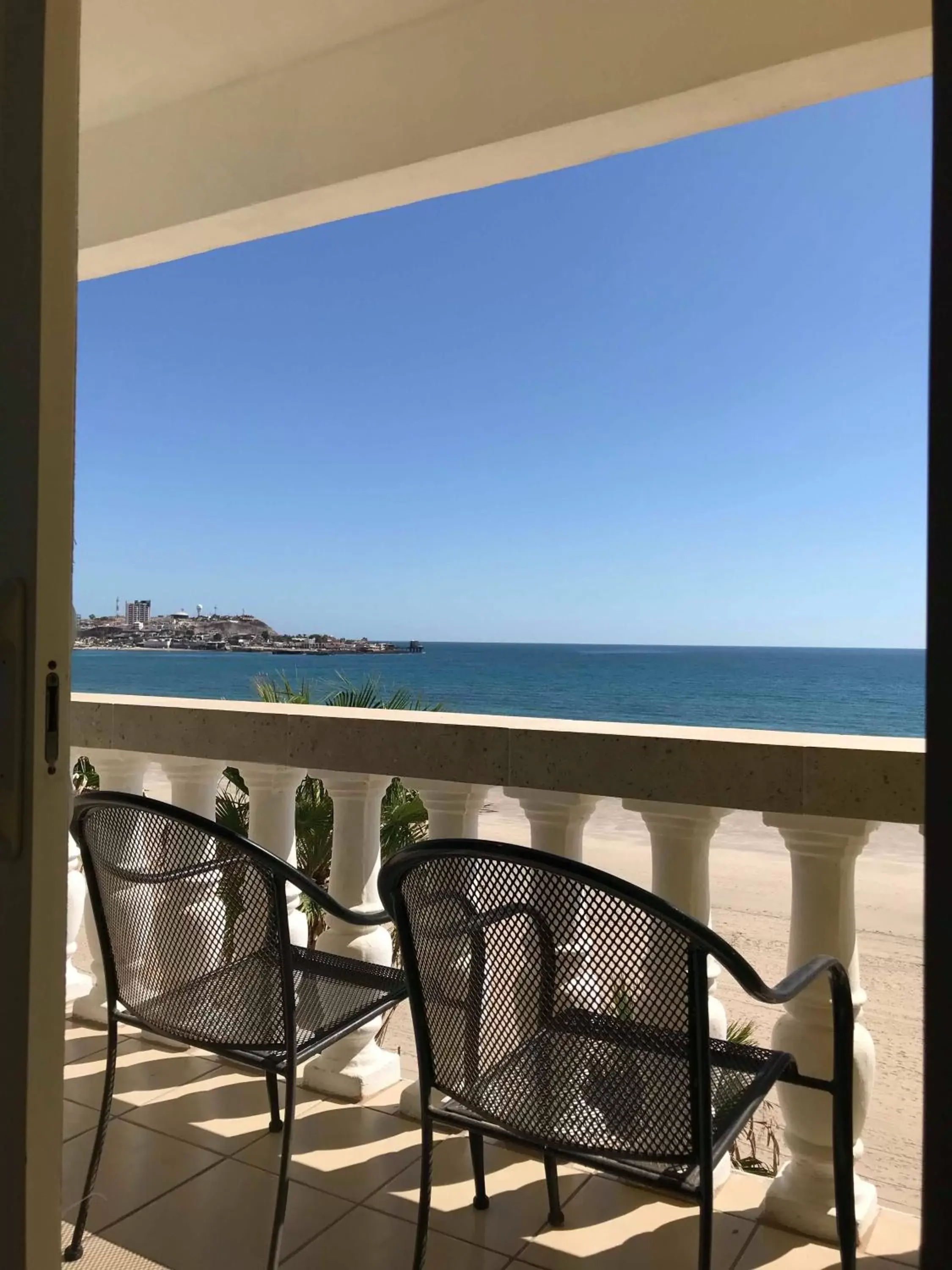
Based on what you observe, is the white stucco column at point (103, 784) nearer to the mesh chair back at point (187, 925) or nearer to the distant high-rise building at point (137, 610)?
the mesh chair back at point (187, 925)

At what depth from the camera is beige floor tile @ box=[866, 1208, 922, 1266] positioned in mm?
1630

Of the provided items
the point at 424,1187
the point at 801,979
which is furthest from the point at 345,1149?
the point at 801,979

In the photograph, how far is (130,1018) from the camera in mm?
1760

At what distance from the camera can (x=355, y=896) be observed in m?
2.24

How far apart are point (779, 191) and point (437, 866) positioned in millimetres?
42805

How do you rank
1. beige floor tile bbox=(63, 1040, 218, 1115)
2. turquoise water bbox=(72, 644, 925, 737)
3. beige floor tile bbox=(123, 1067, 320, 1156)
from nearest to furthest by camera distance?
beige floor tile bbox=(123, 1067, 320, 1156) → beige floor tile bbox=(63, 1040, 218, 1115) → turquoise water bbox=(72, 644, 925, 737)

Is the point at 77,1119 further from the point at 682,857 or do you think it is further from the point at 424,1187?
the point at 682,857

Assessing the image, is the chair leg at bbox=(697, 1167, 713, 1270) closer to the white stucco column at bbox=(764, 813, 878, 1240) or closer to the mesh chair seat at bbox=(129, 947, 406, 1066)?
the white stucco column at bbox=(764, 813, 878, 1240)

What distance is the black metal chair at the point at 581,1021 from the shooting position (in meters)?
1.18

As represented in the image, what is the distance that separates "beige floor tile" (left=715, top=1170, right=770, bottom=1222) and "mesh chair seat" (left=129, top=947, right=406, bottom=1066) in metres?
0.77

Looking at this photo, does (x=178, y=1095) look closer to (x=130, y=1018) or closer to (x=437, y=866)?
(x=130, y=1018)

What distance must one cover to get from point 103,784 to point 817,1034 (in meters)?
1.87

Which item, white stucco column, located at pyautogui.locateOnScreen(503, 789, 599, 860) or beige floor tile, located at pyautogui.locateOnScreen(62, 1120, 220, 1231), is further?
white stucco column, located at pyautogui.locateOnScreen(503, 789, 599, 860)

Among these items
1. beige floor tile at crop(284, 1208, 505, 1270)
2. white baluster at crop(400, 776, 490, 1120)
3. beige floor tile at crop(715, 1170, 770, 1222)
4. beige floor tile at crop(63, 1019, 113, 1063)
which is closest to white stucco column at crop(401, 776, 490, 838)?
white baluster at crop(400, 776, 490, 1120)
